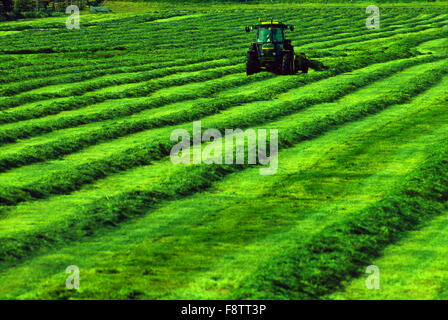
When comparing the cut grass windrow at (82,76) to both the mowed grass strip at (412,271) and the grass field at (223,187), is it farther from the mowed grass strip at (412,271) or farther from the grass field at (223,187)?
the mowed grass strip at (412,271)

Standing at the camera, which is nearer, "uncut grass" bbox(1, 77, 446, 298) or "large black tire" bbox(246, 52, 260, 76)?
"uncut grass" bbox(1, 77, 446, 298)

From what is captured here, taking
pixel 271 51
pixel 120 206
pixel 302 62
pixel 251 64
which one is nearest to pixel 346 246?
pixel 120 206

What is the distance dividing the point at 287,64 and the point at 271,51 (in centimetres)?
98

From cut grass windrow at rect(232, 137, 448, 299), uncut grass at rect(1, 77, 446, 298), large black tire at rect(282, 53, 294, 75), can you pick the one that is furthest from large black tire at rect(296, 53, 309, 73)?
cut grass windrow at rect(232, 137, 448, 299)

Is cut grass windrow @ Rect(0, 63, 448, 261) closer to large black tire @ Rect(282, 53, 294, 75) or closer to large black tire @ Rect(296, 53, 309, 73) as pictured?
large black tire @ Rect(282, 53, 294, 75)

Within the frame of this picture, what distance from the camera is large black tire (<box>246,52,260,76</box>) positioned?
37156 mm

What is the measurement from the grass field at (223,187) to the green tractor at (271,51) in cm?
69

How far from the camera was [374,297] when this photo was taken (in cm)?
1047

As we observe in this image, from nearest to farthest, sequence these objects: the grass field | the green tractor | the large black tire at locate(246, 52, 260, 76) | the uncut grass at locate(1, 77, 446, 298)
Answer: the uncut grass at locate(1, 77, 446, 298) → the grass field → the green tractor → the large black tire at locate(246, 52, 260, 76)

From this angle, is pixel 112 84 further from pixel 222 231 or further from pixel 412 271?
pixel 412 271

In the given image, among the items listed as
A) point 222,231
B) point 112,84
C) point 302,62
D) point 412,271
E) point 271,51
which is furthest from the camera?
point 302,62

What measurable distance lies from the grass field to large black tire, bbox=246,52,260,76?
42cm

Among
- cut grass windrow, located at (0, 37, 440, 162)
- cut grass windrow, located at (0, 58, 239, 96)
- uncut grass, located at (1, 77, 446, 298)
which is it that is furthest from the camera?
cut grass windrow, located at (0, 58, 239, 96)

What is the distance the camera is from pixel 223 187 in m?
16.9
